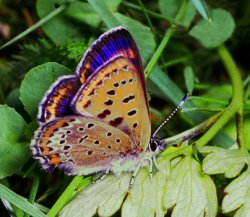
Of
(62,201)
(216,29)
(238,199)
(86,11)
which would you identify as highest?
(86,11)

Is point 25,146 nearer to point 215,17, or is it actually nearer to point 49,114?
point 49,114

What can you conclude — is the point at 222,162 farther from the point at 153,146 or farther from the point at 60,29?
the point at 60,29

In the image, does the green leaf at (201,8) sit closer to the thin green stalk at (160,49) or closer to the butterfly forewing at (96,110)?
the thin green stalk at (160,49)

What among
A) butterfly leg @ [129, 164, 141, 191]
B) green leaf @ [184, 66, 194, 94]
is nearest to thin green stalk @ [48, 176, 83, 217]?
butterfly leg @ [129, 164, 141, 191]

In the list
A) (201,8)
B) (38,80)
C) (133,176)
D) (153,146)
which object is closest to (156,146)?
(153,146)

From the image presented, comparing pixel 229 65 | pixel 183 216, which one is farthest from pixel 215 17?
pixel 183 216

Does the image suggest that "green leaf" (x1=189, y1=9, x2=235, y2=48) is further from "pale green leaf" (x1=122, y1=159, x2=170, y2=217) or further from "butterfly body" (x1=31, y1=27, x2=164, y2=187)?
"pale green leaf" (x1=122, y1=159, x2=170, y2=217)
